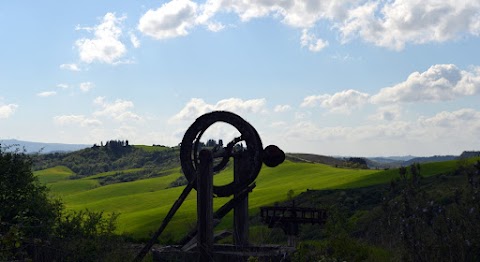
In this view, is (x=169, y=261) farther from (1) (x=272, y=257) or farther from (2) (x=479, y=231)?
(2) (x=479, y=231)

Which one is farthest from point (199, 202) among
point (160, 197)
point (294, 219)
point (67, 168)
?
point (67, 168)

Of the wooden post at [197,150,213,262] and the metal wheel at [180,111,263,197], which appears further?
the metal wheel at [180,111,263,197]

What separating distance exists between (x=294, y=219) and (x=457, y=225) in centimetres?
883

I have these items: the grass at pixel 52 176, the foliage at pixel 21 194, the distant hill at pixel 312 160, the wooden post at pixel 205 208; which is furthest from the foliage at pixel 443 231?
the grass at pixel 52 176

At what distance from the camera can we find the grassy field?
56.4m

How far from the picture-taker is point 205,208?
13484 millimetres

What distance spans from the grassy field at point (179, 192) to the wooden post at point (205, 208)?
11403 millimetres

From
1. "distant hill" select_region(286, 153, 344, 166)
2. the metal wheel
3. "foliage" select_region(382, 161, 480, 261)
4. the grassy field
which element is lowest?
the grassy field

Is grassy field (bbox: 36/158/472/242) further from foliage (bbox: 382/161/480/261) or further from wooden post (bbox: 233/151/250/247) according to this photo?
foliage (bbox: 382/161/480/261)

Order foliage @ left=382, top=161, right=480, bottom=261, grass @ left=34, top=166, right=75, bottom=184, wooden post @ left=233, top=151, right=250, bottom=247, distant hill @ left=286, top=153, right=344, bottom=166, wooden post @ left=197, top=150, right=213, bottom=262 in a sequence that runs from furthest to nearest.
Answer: distant hill @ left=286, top=153, right=344, bottom=166, grass @ left=34, top=166, right=75, bottom=184, wooden post @ left=233, top=151, right=250, bottom=247, wooden post @ left=197, top=150, right=213, bottom=262, foliage @ left=382, top=161, right=480, bottom=261

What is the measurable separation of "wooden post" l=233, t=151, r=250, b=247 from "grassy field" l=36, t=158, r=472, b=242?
10260 mm

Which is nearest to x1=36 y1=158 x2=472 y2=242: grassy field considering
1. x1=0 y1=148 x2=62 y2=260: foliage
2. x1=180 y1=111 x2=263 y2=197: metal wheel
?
x1=0 y1=148 x2=62 y2=260: foliage

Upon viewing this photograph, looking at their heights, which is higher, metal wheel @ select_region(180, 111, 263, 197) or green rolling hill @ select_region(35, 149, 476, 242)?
metal wheel @ select_region(180, 111, 263, 197)

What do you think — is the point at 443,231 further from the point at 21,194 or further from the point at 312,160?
the point at 312,160
